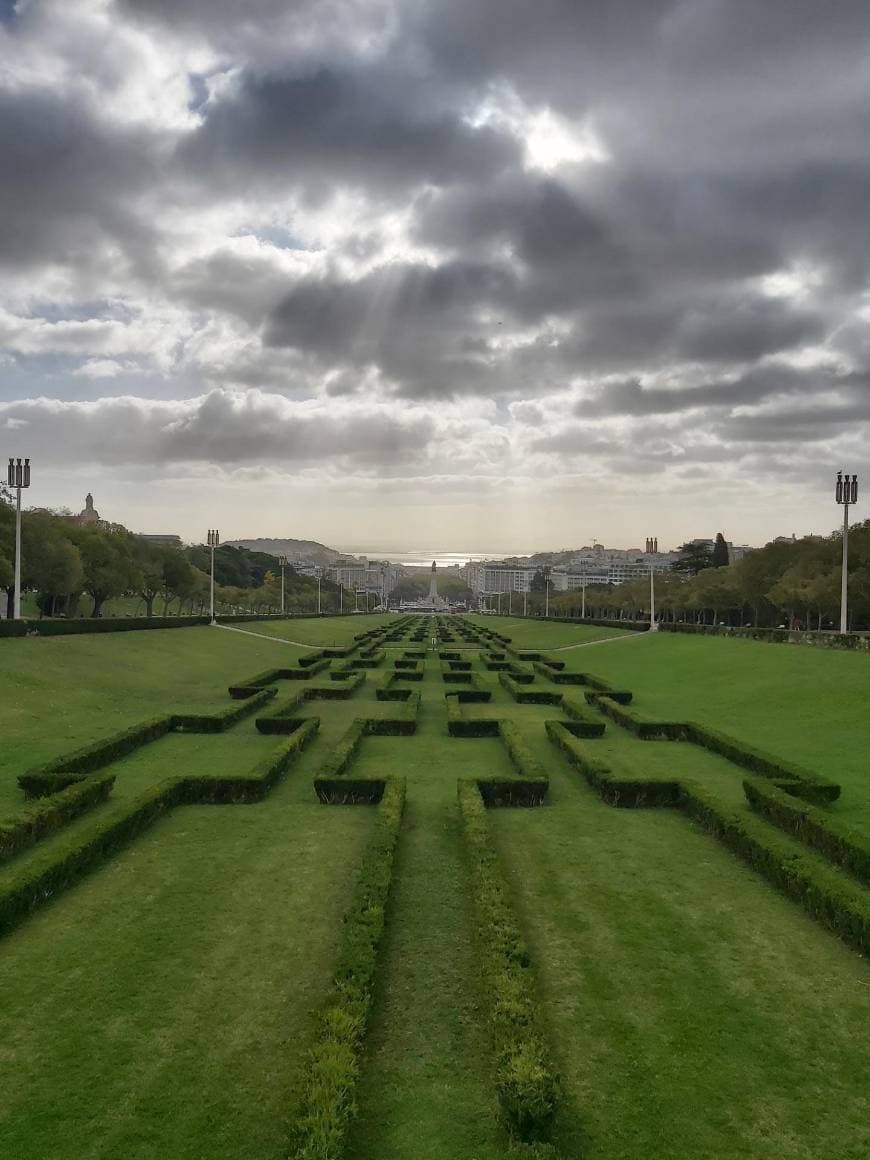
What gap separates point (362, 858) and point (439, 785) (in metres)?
4.83

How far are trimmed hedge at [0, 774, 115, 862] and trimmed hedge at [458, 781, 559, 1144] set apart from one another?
7.19 metres

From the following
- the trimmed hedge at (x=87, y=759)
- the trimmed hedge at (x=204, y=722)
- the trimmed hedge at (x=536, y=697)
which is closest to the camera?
the trimmed hedge at (x=87, y=759)

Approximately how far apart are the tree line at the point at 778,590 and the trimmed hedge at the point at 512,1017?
47.7 meters

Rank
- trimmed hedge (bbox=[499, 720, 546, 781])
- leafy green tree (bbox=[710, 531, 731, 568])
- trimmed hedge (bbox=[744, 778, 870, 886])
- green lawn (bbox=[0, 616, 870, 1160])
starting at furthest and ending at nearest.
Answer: leafy green tree (bbox=[710, 531, 731, 568]), trimmed hedge (bbox=[499, 720, 546, 781]), trimmed hedge (bbox=[744, 778, 870, 886]), green lawn (bbox=[0, 616, 870, 1160])

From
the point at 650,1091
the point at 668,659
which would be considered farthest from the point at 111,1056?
the point at 668,659

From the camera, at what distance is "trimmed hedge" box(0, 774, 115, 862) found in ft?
36.2

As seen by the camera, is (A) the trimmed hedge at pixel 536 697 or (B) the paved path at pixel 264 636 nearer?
(A) the trimmed hedge at pixel 536 697

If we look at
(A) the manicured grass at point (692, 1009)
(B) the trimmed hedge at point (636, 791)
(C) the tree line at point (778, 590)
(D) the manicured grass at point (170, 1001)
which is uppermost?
(C) the tree line at point (778, 590)

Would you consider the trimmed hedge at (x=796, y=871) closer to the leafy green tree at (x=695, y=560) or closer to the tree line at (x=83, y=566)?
the tree line at (x=83, y=566)

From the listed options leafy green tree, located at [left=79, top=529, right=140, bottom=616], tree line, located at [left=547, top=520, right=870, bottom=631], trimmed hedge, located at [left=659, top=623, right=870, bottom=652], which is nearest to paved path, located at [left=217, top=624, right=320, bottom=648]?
leafy green tree, located at [left=79, top=529, right=140, bottom=616]

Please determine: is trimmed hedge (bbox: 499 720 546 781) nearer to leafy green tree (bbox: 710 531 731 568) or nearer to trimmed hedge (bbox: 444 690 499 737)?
trimmed hedge (bbox: 444 690 499 737)

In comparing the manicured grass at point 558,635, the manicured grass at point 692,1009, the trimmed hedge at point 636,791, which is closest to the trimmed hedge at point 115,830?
the manicured grass at point 692,1009

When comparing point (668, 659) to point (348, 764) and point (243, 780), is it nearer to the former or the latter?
point (348, 764)

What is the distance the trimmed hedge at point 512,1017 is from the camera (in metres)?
5.51
